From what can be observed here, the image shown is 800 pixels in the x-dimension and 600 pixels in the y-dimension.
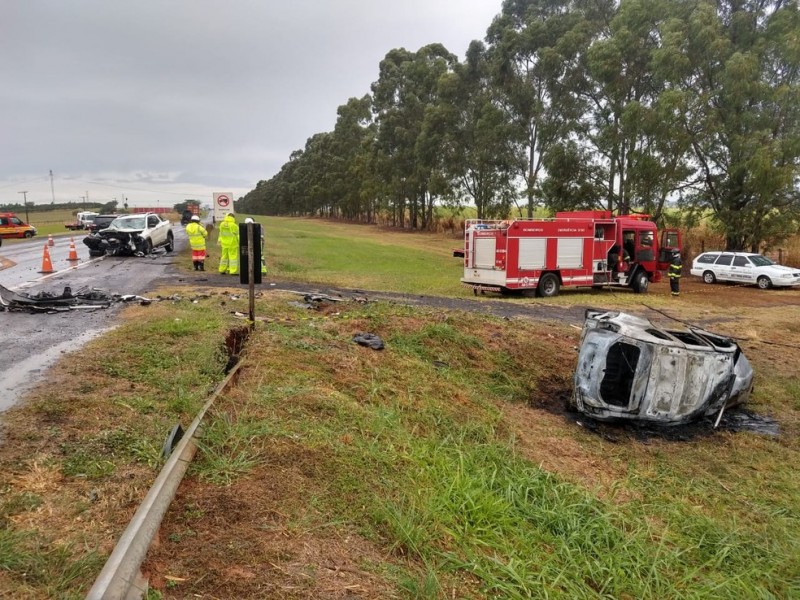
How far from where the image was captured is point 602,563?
12.6ft

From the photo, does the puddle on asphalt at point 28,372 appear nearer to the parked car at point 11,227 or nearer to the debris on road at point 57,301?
the debris on road at point 57,301

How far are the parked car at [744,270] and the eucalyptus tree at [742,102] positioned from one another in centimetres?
218

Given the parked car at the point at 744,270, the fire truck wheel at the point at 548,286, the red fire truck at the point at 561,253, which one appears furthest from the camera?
the parked car at the point at 744,270

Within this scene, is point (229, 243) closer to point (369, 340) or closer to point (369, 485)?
point (369, 340)

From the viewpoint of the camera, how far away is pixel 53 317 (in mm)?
9352

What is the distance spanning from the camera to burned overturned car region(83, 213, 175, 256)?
21.0m

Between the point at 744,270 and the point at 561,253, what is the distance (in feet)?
37.6

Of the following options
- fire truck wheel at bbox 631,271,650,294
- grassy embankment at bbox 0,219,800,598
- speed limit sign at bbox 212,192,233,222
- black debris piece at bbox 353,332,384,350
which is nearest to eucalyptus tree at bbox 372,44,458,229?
speed limit sign at bbox 212,192,233,222

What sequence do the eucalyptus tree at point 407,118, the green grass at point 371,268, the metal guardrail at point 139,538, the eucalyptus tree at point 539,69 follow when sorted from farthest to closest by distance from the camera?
the eucalyptus tree at point 407,118 → the eucalyptus tree at point 539,69 → the green grass at point 371,268 → the metal guardrail at point 139,538

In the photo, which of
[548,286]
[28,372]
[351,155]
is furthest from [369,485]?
[351,155]

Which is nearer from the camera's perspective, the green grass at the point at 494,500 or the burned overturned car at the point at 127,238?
the green grass at the point at 494,500

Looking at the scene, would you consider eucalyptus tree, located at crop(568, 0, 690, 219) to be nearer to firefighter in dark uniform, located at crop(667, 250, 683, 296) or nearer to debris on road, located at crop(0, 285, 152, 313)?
firefighter in dark uniform, located at crop(667, 250, 683, 296)

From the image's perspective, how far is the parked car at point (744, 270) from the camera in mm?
23219

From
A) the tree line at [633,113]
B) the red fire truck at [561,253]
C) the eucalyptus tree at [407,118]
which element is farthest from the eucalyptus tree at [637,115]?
the eucalyptus tree at [407,118]
